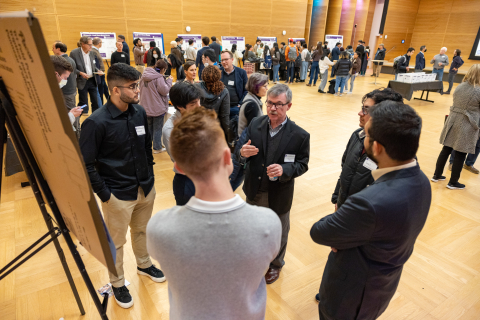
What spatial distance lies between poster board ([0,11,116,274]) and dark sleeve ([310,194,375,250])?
962 mm

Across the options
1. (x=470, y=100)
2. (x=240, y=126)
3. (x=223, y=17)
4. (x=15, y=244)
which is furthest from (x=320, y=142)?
(x=223, y=17)

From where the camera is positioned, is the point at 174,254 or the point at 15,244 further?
the point at 15,244

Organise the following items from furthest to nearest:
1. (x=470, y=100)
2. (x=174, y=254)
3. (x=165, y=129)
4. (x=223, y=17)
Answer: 1. (x=223, y=17)
2. (x=470, y=100)
3. (x=165, y=129)
4. (x=174, y=254)

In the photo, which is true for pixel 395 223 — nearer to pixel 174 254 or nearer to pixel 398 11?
pixel 174 254

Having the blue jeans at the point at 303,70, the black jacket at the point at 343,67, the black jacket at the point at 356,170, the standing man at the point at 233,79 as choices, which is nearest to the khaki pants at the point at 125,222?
the black jacket at the point at 356,170

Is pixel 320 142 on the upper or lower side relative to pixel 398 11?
lower

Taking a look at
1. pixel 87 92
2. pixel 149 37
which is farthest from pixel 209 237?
pixel 149 37

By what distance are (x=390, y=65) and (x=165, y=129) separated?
17.9m

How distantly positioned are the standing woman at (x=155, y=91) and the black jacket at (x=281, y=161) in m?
2.84

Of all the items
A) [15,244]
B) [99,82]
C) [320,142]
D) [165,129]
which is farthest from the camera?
[99,82]

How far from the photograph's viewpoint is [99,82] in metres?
6.99

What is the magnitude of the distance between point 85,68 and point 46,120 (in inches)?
261

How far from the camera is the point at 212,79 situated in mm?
3553

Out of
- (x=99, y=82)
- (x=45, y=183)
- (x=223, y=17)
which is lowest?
(x=99, y=82)
